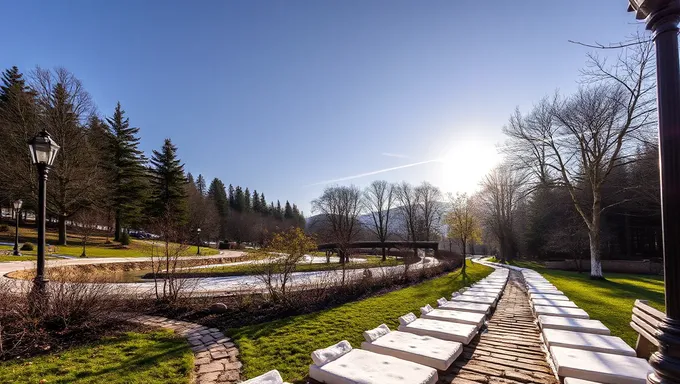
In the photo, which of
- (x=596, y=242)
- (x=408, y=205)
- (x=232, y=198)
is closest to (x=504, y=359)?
(x=596, y=242)

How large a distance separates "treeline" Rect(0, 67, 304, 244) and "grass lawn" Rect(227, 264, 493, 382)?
4.51m

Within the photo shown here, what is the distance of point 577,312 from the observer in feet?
16.2

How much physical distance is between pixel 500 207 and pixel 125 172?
121ft

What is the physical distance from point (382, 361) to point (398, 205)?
4887cm

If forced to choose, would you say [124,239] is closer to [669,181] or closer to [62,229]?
[62,229]

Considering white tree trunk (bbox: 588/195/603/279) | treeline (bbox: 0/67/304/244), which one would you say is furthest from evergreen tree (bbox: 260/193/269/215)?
white tree trunk (bbox: 588/195/603/279)

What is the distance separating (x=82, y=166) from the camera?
22.8 metres

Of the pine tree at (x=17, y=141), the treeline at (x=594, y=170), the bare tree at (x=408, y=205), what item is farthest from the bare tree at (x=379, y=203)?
the pine tree at (x=17, y=141)

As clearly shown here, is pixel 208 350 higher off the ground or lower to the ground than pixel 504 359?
lower

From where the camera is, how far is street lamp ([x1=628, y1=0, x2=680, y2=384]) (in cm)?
167

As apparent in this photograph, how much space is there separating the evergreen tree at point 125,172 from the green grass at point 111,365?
29.4m

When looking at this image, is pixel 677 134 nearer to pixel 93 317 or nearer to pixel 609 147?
pixel 93 317

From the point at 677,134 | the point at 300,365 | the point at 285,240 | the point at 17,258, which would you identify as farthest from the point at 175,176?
the point at 677,134

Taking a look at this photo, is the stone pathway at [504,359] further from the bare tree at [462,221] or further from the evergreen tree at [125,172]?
the evergreen tree at [125,172]
